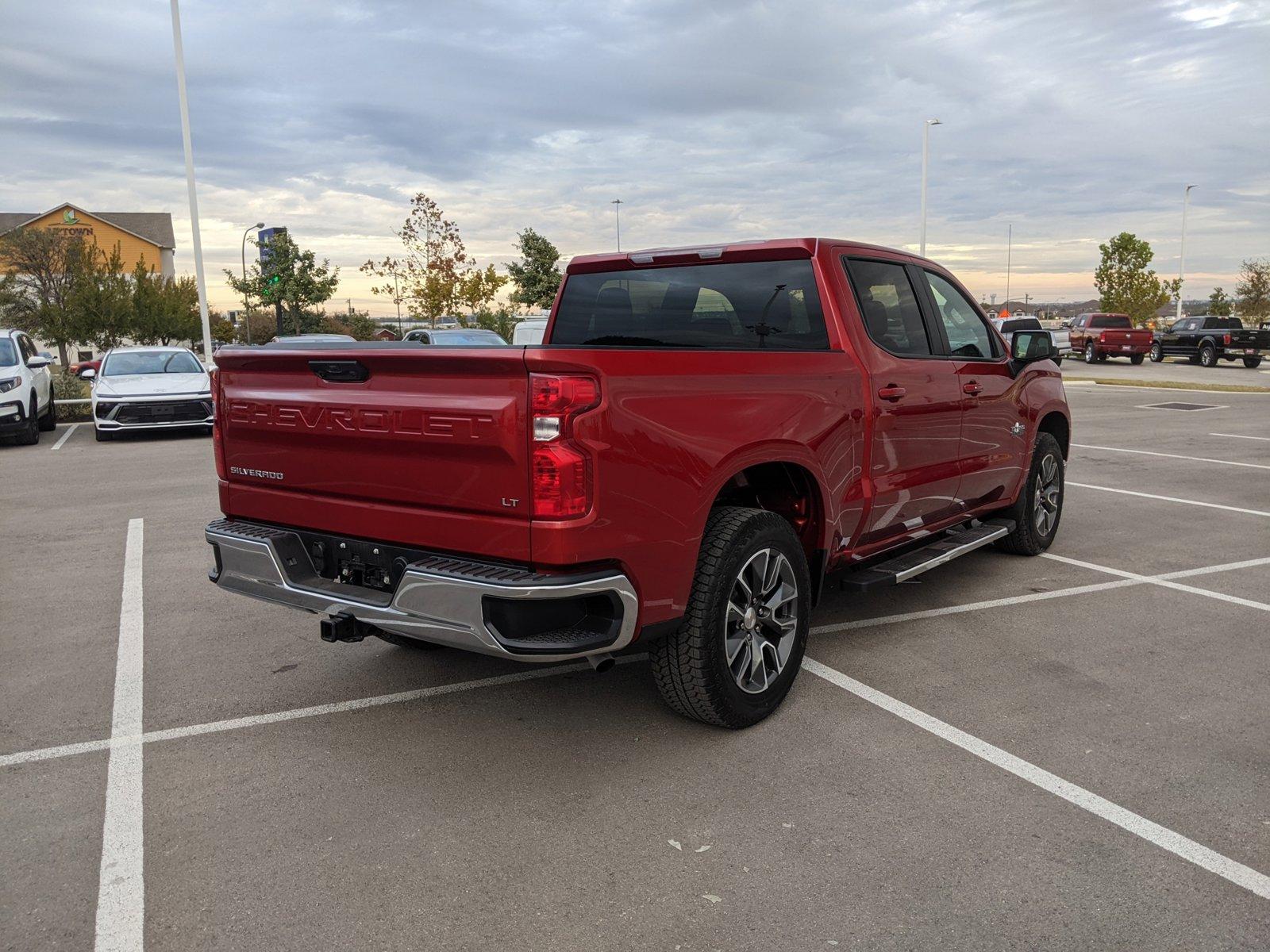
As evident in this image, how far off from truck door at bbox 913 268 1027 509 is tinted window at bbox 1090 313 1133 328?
32824mm

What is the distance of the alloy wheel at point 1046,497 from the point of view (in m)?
6.68

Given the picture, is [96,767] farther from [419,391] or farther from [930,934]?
[930,934]

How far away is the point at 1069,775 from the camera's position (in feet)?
11.6

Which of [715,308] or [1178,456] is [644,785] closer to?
[715,308]

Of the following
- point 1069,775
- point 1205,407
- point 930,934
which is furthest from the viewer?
point 1205,407

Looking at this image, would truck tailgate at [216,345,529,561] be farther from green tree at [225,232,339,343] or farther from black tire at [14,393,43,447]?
green tree at [225,232,339,343]

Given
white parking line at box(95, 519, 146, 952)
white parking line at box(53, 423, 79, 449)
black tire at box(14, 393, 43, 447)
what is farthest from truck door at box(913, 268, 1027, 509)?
black tire at box(14, 393, 43, 447)

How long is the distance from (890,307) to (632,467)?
7.69ft

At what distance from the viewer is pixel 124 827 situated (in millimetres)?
3273

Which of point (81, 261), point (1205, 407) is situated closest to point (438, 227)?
point (81, 261)

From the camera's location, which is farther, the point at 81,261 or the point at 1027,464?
the point at 81,261

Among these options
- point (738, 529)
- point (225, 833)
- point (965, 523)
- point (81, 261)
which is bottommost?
point (225, 833)

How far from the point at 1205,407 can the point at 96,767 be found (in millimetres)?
19669

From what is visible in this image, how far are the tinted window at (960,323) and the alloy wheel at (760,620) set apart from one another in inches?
85.1
